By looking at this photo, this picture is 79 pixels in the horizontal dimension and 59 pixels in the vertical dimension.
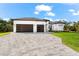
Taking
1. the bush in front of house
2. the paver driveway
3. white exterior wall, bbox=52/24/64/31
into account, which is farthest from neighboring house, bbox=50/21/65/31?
the bush in front of house

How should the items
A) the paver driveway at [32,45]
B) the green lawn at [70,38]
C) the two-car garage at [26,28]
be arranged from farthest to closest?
the two-car garage at [26,28], the green lawn at [70,38], the paver driveway at [32,45]

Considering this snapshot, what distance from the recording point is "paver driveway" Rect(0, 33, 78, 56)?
6345 mm

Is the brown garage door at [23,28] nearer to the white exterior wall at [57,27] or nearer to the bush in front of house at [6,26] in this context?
the bush in front of house at [6,26]

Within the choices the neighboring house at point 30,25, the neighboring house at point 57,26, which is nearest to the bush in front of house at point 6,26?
the neighboring house at point 30,25

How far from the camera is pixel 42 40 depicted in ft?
22.5

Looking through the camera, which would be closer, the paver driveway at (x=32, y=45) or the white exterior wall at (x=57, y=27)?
the paver driveway at (x=32, y=45)

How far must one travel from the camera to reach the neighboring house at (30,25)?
6.91 meters

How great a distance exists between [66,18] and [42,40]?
976 mm

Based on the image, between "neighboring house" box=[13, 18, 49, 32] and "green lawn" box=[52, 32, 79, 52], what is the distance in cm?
46

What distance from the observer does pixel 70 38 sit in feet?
22.2

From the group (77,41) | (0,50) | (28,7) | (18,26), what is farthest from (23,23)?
(77,41)

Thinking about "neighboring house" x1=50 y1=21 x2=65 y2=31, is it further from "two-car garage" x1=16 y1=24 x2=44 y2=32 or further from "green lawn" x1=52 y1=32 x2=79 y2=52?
"two-car garage" x1=16 y1=24 x2=44 y2=32

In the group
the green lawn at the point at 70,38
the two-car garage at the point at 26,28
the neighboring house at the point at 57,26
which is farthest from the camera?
the two-car garage at the point at 26,28

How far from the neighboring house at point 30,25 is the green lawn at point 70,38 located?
455 mm
